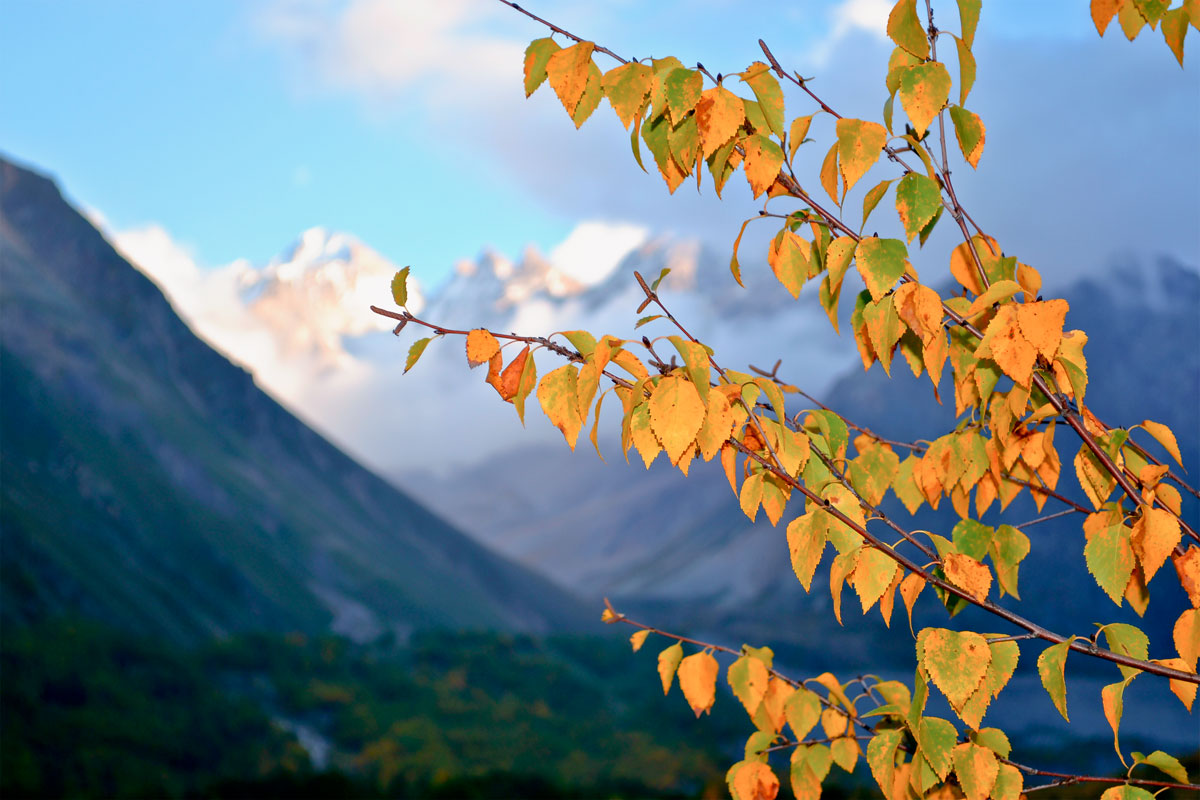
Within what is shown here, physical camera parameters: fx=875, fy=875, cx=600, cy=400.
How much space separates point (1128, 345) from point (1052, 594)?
65.7 ft

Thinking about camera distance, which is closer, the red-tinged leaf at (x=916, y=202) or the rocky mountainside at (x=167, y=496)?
the red-tinged leaf at (x=916, y=202)

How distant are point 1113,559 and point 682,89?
145 centimetres

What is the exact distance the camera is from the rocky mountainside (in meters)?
27.0

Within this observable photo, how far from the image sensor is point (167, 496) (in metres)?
32.4

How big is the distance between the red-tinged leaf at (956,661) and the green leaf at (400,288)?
4.26ft

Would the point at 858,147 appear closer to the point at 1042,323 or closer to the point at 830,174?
the point at 830,174

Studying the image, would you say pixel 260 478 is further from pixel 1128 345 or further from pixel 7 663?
pixel 1128 345

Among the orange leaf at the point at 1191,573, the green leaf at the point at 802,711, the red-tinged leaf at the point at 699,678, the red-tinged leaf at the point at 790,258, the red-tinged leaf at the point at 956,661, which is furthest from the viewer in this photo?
→ the green leaf at the point at 802,711

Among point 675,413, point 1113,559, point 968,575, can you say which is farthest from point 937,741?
point 675,413

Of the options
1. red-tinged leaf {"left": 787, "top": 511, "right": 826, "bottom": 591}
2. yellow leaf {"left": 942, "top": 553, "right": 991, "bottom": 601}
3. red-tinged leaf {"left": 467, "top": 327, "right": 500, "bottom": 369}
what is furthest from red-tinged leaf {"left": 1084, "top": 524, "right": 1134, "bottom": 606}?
red-tinged leaf {"left": 467, "top": 327, "right": 500, "bottom": 369}

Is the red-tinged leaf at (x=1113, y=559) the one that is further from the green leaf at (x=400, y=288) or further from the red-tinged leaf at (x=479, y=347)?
the green leaf at (x=400, y=288)

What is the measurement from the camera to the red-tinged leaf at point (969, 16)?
1989 millimetres

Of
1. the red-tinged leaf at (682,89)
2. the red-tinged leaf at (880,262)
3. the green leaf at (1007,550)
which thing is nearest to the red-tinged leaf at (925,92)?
the red-tinged leaf at (880,262)

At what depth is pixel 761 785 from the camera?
96.9 inches
